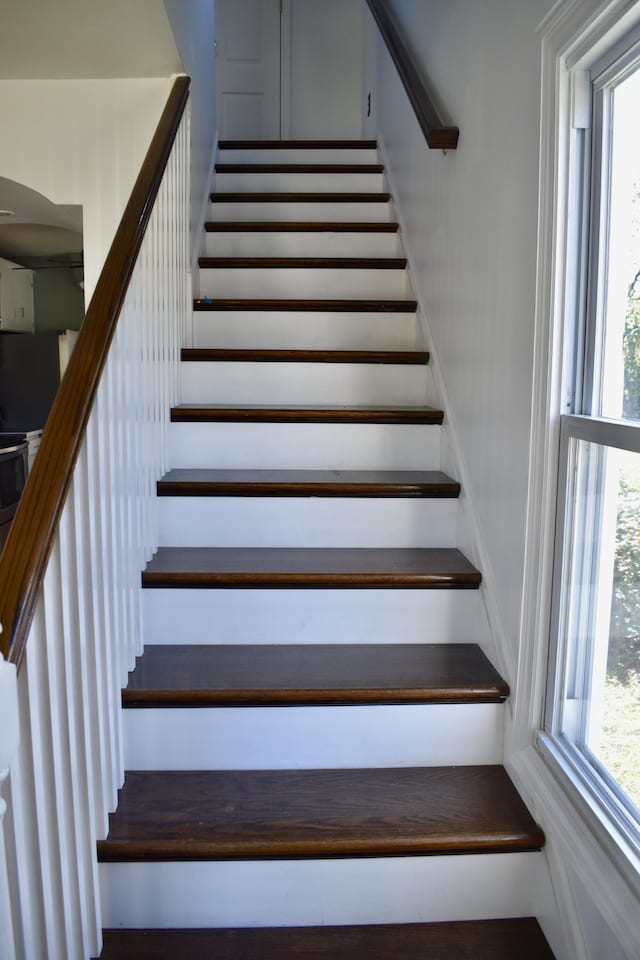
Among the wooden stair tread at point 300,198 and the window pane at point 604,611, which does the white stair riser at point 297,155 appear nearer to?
the wooden stair tread at point 300,198

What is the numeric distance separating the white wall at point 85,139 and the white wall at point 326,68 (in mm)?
2994

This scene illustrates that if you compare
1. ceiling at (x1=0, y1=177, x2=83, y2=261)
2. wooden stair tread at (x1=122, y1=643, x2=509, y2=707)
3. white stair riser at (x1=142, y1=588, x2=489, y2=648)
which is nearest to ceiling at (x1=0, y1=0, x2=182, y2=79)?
ceiling at (x1=0, y1=177, x2=83, y2=261)

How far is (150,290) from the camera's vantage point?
183 centimetres

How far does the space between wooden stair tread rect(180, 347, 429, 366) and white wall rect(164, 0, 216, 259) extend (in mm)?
601

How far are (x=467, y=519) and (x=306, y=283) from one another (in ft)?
4.55

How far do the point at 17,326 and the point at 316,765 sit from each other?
5086 mm

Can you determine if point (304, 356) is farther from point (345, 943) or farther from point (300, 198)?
point (345, 943)

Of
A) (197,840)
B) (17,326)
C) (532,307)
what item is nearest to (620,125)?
(532,307)

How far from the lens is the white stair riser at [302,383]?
7.93 feet

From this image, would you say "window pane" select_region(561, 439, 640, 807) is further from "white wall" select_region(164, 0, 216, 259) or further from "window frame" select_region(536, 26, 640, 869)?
"white wall" select_region(164, 0, 216, 259)

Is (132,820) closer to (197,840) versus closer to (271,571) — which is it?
(197,840)

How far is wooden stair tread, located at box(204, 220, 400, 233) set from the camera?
301 cm

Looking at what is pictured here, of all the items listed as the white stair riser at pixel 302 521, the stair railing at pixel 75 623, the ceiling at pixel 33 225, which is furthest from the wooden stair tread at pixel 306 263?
the white stair riser at pixel 302 521

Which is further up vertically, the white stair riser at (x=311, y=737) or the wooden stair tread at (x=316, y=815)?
the white stair riser at (x=311, y=737)
